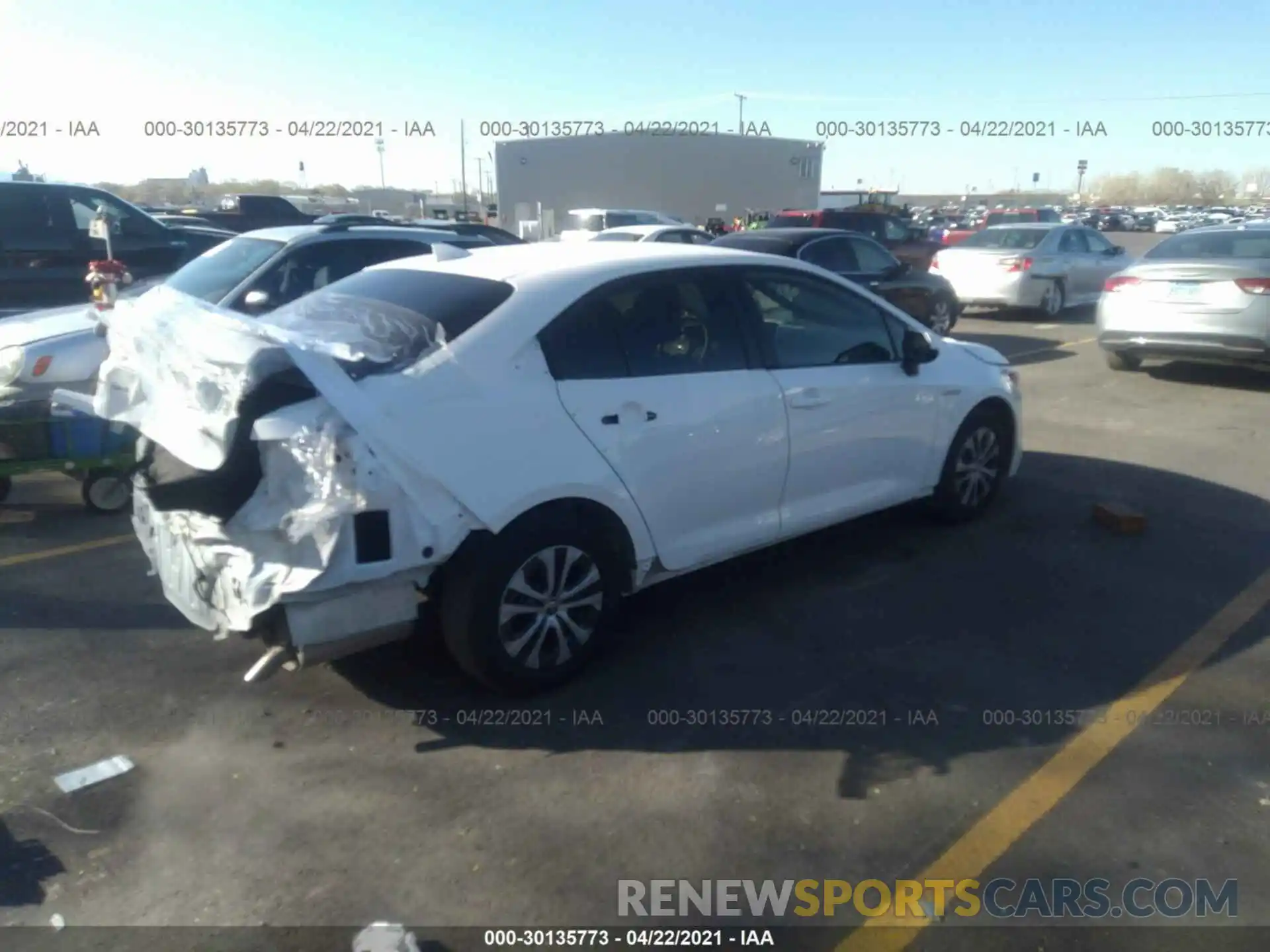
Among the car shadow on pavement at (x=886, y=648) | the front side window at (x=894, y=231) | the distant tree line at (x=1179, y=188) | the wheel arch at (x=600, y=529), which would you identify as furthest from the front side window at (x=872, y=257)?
the distant tree line at (x=1179, y=188)

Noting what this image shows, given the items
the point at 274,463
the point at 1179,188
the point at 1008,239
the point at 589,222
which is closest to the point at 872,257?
the point at 1008,239

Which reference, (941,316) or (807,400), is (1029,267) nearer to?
(941,316)

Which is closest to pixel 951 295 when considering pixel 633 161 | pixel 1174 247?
pixel 1174 247

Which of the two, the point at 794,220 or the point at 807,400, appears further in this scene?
the point at 794,220

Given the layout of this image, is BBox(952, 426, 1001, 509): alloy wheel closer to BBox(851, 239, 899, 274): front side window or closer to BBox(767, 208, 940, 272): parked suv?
BBox(851, 239, 899, 274): front side window

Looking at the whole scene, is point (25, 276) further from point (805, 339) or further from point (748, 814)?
point (748, 814)

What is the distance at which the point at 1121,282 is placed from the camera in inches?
407

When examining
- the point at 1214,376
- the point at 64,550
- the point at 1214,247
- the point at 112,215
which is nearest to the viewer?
the point at 64,550

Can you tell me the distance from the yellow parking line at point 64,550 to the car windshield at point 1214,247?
31.7ft

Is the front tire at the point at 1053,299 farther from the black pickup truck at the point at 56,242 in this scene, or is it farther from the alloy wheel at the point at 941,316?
the black pickup truck at the point at 56,242

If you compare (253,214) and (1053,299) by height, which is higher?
(253,214)

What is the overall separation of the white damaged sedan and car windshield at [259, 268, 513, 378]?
14 mm

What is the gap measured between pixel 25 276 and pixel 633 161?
101 ft

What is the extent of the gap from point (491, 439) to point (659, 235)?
1138cm
